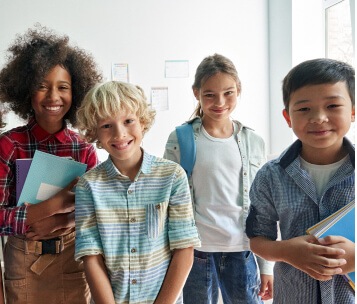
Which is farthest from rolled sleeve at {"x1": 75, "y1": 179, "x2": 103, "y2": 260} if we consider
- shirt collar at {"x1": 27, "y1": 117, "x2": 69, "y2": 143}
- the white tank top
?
the white tank top

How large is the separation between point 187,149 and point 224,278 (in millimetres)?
473

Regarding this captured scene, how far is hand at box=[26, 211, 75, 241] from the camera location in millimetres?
1239

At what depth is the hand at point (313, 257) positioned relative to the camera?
2.85 feet

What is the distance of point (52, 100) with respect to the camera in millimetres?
1305

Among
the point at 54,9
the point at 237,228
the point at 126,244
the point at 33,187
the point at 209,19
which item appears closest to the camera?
the point at 126,244

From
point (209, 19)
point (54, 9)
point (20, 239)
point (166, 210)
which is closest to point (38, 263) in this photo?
point (20, 239)

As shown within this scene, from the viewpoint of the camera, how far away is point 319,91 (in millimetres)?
974

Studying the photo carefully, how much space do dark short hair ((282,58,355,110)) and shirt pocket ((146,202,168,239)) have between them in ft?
1.47

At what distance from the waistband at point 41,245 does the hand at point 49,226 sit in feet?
0.06

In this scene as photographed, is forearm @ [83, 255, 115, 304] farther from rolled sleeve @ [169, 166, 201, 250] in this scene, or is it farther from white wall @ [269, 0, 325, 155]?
white wall @ [269, 0, 325, 155]

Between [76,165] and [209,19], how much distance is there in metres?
2.29

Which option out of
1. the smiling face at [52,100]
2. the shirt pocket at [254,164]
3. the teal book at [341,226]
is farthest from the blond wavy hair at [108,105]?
the teal book at [341,226]

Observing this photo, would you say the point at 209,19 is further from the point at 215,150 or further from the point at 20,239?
the point at 20,239

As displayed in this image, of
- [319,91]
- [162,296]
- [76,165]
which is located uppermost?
[319,91]
